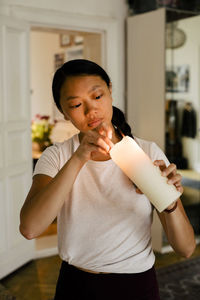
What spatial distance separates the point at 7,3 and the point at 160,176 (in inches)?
108

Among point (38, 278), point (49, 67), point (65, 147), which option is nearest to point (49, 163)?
point (65, 147)

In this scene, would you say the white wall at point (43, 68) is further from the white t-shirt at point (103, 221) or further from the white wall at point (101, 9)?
the white t-shirt at point (103, 221)

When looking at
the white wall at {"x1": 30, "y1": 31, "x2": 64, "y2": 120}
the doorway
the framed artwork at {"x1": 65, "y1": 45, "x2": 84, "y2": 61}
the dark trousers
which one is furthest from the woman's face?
the white wall at {"x1": 30, "y1": 31, "x2": 64, "y2": 120}

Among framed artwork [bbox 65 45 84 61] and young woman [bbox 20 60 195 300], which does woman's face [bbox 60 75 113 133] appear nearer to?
young woman [bbox 20 60 195 300]

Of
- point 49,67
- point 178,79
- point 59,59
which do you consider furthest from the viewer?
point 49,67

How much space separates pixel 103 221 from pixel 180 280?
7.78ft

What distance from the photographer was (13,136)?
10.8ft

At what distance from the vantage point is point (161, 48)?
3.62 meters

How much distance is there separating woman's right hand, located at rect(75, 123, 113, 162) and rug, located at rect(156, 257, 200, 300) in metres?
2.26

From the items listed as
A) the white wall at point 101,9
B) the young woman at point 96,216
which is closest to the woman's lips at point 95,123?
the young woman at point 96,216

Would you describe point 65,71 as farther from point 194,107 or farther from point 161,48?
point 194,107

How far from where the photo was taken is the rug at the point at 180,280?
2.97 meters

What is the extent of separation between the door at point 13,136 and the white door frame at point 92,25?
0.41ft

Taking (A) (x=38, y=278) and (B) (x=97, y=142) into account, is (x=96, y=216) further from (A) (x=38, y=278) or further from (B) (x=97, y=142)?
(A) (x=38, y=278)
